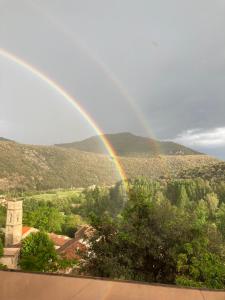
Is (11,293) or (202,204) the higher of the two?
(11,293)

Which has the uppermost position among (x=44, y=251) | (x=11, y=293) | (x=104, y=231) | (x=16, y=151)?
(x=16, y=151)

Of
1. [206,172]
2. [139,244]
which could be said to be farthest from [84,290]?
[206,172]

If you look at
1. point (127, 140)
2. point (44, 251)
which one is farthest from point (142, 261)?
point (127, 140)

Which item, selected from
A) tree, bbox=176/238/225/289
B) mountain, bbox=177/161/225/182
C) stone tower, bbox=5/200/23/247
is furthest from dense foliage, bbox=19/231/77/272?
mountain, bbox=177/161/225/182

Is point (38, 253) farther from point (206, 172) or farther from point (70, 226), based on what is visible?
point (206, 172)

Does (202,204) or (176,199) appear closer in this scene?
(202,204)

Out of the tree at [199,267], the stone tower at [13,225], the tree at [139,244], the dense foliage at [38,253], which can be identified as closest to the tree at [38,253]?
the dense foliage at [38,253]

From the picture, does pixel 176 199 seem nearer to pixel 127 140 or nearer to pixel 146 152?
pixel 146 152

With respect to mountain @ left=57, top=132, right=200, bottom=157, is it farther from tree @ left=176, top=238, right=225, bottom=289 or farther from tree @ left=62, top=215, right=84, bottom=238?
tree @ left=176, top=238, right=225, bottom=289
